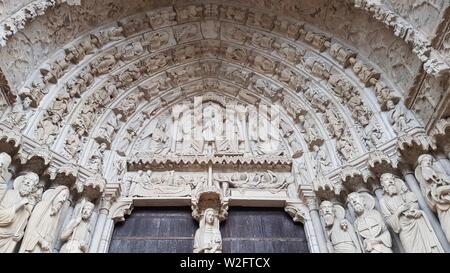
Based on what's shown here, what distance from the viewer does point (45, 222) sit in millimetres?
3352

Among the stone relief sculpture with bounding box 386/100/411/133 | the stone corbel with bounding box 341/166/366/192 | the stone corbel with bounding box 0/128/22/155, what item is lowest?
the stone corbel with bounding box 341/166/366/192

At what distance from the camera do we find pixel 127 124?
5.25 meters

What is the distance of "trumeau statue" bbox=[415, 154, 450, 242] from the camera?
10.1 feet

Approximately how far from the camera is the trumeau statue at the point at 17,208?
308cm

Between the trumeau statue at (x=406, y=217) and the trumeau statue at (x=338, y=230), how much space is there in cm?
41

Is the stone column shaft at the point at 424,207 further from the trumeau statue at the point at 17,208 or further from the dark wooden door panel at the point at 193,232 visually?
the trumeau statue at the point at 17,208

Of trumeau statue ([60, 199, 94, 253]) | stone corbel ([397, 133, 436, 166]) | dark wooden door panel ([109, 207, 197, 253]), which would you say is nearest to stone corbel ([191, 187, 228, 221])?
dark wooden door panel ([109, 207, 197, 253])

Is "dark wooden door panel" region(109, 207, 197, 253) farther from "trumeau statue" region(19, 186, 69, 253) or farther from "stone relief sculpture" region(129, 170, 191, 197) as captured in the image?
"trumeau statue" region(19, 186, 69, 253)

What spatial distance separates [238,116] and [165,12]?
2180mm

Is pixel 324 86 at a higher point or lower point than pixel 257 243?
higher

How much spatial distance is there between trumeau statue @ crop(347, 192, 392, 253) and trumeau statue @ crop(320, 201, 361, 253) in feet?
0.37
